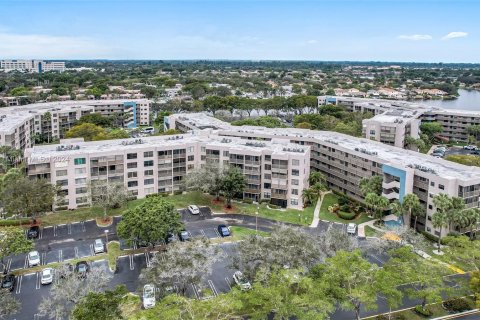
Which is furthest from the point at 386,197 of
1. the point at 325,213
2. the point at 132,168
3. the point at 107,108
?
the point at 107,108

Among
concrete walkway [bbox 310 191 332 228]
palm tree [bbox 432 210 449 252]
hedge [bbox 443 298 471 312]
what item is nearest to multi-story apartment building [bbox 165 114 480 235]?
palm tree [bbox 432 210 449 252]

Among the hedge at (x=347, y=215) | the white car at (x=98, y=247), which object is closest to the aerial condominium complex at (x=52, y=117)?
the white car at (x=98, y=247)

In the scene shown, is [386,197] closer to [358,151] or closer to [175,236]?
[358,151]

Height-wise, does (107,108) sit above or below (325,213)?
above

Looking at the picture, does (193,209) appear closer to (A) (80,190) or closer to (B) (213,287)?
(A) (80,190)

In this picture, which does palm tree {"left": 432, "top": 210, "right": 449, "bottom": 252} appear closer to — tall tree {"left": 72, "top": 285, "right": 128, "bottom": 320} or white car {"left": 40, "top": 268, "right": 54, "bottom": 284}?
tall tree {"left": 72, "top": 285, "right": 128, "bottom": 320}

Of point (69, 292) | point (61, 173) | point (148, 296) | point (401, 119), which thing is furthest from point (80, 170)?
point (401, 119)

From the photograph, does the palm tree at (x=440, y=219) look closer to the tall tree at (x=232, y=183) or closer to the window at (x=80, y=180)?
the tall tree at (x=232, y=183)
